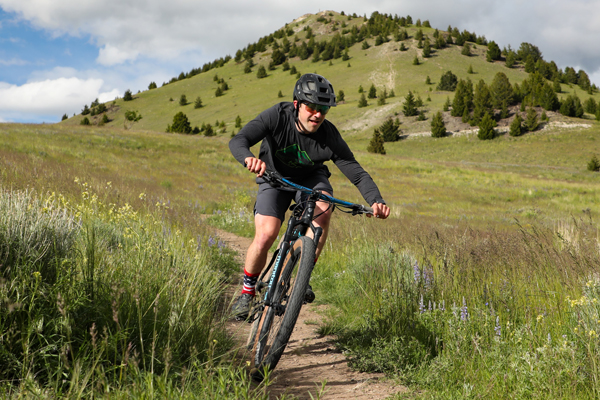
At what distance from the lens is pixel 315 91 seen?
11.4 ft

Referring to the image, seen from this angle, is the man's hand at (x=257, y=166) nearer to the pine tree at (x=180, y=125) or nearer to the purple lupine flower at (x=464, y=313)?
the purple lupine flower at (x=464, y=313)

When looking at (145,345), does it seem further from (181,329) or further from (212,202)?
(212,202)

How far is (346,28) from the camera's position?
15312 centimetres

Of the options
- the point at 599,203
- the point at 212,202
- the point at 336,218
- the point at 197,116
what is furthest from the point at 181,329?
the point at 197,116

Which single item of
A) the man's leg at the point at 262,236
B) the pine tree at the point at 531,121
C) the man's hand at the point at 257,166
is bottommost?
the man's leg at the point at 262,236

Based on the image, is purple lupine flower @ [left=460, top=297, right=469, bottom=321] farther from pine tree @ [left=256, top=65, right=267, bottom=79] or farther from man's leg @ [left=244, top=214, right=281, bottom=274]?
pine tree @ [left=256, top=65, right=267, bottom=79]

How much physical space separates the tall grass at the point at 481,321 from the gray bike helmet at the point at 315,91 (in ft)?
6.51

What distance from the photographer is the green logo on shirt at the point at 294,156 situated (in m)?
3.80

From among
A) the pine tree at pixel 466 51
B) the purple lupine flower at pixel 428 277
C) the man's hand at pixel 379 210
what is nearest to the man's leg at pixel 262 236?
the man's hand at pixel 379 210

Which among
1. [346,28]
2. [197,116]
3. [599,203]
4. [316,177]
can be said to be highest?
[346,28]

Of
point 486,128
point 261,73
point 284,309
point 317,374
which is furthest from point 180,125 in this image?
point 317,374

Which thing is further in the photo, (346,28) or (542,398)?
(346,28)

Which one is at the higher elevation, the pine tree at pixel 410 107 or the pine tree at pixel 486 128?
the pine tree at pixel 410 107

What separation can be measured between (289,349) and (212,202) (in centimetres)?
1101
